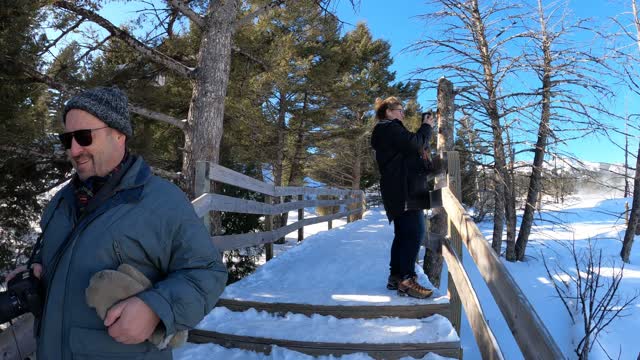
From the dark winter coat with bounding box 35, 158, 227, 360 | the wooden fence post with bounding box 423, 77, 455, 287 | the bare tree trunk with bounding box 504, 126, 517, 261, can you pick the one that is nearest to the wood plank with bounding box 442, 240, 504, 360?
the dark winter coat with bounding box 35, 158, 227, 360

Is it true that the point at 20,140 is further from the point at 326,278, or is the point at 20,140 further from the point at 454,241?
the point at 454,241

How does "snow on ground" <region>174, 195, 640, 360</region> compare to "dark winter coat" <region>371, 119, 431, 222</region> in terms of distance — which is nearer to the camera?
"snow on ground" <region>174, 195, 640, 360</region>

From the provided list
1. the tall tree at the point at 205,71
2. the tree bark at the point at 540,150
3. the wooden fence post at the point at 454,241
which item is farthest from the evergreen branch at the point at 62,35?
the tree bark at the point at 540,150

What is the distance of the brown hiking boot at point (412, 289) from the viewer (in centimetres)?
363

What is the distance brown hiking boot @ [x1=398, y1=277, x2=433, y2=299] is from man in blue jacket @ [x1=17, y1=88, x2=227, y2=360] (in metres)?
2.58

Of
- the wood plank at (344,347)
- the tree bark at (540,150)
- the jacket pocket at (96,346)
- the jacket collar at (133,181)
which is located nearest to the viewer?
the jacket pocket at (96,346)

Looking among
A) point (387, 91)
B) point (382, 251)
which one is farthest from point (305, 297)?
point (387, 91)

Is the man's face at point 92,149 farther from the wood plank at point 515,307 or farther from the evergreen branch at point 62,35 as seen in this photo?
the evergreen branch at point 62,35

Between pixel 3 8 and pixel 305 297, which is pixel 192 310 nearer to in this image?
pixel 305 297

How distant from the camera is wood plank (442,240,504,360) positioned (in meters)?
2.15

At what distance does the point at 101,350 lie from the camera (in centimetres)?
126

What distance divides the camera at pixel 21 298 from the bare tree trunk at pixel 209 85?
15.8 feet

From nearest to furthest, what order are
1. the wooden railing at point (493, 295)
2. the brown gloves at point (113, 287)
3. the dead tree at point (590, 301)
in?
the brown gloves at point (113, 287), the wooden railing at point (493, 295), the dead tree at point (590, 301)

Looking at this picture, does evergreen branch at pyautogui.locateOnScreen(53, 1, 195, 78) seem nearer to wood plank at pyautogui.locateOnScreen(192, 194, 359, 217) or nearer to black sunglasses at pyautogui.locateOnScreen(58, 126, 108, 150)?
wood plank at pyautogui.locateOnScreen(192, 194, 359, 217)
